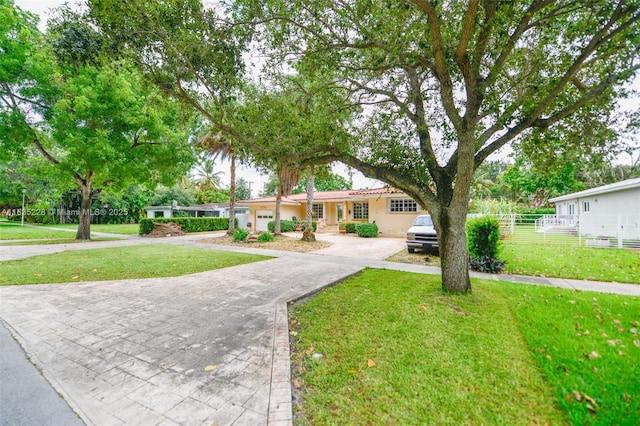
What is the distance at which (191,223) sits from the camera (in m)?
24.0

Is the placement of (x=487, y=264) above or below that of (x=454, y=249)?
below

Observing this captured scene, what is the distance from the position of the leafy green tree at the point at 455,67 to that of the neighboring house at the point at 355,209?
33.3 ft

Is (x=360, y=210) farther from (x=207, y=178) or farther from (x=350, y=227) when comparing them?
(x=207, y=178)

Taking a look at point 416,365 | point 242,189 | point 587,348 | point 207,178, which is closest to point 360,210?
point 587,348

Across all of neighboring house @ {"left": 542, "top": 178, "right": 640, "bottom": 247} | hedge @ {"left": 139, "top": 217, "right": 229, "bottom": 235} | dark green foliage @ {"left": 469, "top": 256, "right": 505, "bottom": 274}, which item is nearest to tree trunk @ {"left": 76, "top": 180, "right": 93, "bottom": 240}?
hedge @ {"left": 139, "top": 217, "right": 229, "bottom": 235}

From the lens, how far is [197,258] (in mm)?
10539

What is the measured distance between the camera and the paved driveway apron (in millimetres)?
2516

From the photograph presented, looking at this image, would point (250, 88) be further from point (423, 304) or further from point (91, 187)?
point (91, 187)

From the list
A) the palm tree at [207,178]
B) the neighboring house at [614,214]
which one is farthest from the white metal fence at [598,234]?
the palm tree at [207,178]

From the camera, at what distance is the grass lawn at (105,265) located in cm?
739

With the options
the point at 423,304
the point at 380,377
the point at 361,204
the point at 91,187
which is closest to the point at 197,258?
the point at 423,304

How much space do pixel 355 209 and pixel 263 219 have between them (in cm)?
830

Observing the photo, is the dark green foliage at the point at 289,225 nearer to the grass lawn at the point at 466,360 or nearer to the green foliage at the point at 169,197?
the grass lawn at the point at 466,360

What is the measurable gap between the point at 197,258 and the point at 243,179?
142 ft
